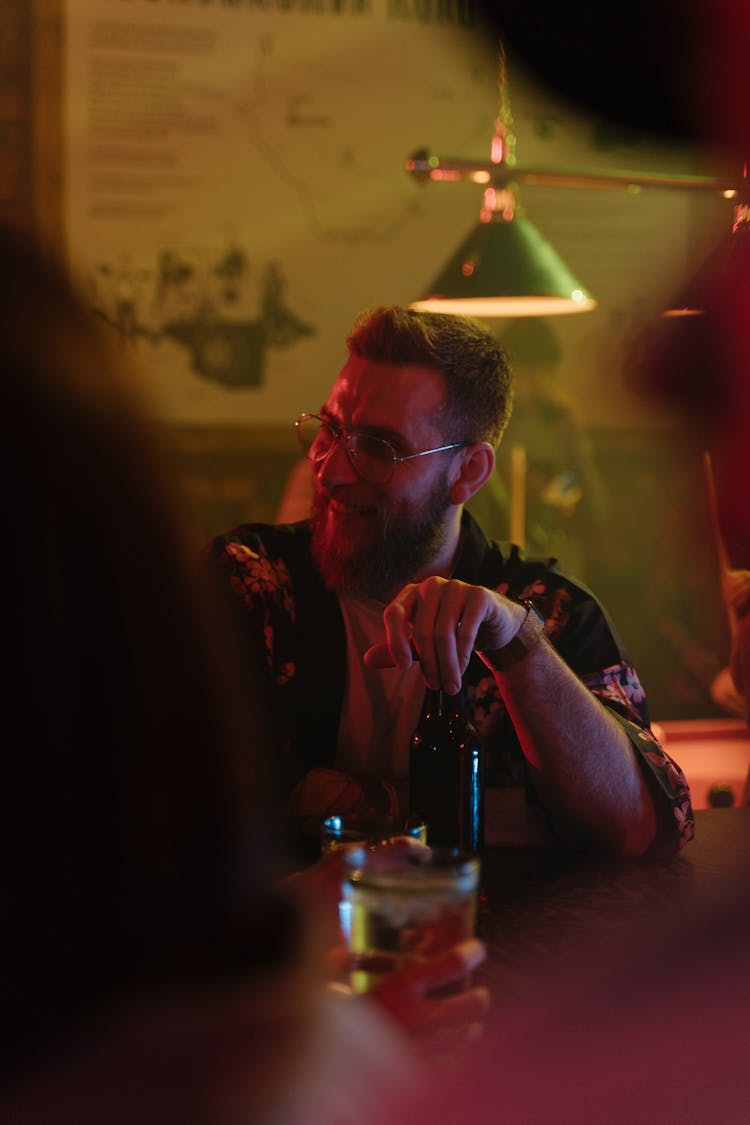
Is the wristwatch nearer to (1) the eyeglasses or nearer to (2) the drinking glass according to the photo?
(1) the eyeglasses

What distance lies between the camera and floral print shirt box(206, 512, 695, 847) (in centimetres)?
199

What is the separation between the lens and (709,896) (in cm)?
142

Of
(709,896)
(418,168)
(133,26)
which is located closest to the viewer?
(709,896)

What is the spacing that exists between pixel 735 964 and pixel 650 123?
3.67 m

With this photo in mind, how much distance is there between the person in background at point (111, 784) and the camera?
2.08 ft

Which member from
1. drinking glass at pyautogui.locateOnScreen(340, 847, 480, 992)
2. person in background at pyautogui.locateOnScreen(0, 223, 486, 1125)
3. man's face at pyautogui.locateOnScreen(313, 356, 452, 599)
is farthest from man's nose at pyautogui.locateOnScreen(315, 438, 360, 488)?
person in background at pyautogui.locateOnScreen(0, 223, 486, 1125)

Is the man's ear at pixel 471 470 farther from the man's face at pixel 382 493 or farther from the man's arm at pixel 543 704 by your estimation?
the man's arm at pixel 543 704

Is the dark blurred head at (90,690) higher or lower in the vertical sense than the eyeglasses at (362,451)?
lower

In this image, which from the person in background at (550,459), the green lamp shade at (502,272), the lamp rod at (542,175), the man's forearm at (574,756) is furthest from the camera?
the person in background at (550,459)

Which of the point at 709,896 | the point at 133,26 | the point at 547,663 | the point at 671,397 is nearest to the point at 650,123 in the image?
the point at 671,397

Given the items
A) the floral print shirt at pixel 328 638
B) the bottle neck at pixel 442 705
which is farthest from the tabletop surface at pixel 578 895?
the floral print shirt at pixel 328 638

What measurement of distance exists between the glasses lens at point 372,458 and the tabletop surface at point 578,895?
2.54ft

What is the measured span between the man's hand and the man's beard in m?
0.50

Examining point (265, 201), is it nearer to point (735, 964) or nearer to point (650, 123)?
point (650, 123)
